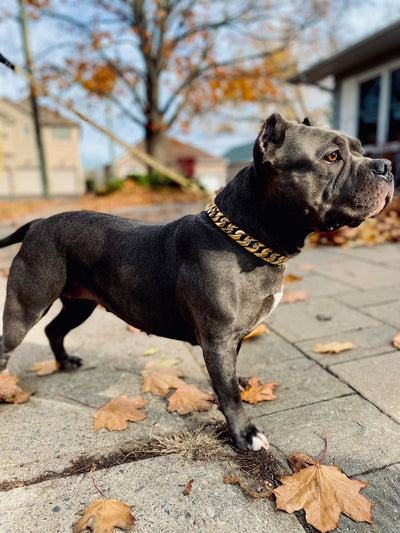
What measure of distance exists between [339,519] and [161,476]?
721 millimetres

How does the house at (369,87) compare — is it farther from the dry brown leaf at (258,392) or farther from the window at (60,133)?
the window at (60,133)

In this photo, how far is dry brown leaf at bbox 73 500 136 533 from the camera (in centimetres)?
150

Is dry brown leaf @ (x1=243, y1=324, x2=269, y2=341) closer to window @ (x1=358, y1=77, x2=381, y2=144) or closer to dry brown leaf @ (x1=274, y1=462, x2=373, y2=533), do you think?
dry brown leaf @ (x1=274, y1=462, x2=373, y2=533)

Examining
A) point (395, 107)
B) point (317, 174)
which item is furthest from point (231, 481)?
point (395, 107)

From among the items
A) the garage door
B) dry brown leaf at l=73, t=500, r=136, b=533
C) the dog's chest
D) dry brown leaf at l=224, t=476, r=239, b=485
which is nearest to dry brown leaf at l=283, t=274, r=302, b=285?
the dog's chest

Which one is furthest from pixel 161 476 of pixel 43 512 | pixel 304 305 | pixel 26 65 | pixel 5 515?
pixel 26 65

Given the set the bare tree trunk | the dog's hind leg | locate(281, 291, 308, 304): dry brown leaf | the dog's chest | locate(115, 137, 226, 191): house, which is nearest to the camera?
the dog's chest

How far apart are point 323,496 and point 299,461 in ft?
0.71

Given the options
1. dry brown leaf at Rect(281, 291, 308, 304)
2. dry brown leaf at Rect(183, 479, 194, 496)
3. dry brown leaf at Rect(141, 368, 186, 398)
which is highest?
dry brown leaf at Rect(183, 479, 194, 496)

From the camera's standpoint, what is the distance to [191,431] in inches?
82.3

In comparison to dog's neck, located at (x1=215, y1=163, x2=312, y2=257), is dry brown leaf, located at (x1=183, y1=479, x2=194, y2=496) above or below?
below

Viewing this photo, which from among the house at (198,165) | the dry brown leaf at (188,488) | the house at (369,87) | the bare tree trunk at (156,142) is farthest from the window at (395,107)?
the house at (198,165)

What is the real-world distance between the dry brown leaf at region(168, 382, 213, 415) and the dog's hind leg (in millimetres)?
836

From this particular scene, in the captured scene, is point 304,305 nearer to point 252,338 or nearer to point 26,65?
point 252,338
